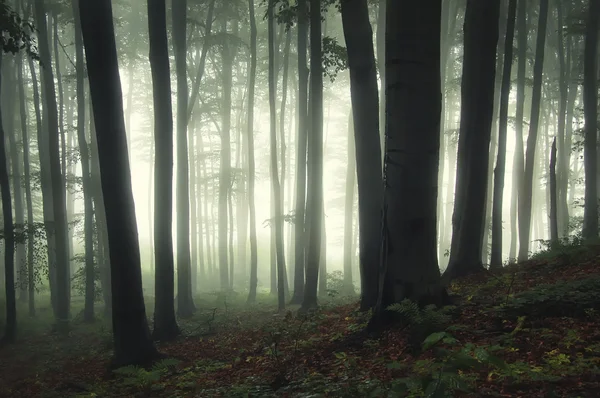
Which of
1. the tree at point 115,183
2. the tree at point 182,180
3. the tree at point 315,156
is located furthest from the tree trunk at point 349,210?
the tree at point 115,183

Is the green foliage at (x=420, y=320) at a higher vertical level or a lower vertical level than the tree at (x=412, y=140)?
lower

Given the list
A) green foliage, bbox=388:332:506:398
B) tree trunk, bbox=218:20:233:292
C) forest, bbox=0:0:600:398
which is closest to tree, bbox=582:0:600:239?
forest, bbox=0:0:600:398

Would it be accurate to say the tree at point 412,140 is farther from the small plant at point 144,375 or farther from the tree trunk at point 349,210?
the tree trunk at point 349,210

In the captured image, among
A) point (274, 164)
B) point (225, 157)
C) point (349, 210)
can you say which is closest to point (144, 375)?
point (274, 164)


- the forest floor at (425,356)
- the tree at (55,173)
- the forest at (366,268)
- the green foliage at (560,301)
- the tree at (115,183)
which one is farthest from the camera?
the tree at (55,173)

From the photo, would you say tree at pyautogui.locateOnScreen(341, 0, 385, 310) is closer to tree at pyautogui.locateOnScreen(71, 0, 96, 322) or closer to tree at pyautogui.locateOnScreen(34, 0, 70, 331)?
tree at pyautogui.locateOnScreen(34, 0, 70, 331)

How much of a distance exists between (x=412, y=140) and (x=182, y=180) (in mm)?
10236

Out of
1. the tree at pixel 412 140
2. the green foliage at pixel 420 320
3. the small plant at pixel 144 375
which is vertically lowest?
the small plant at pixel 144 375

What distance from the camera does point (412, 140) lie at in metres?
5.51

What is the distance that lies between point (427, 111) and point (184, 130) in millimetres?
10972

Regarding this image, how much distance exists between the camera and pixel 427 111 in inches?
217

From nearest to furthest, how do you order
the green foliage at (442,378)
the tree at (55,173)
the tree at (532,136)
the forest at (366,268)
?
the green foliage at (442,378)
the forest at (366,268)
the tree at (532,136)
the tree at (55,173)

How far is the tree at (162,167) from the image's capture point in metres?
10.6

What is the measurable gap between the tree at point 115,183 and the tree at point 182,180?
6.14m
